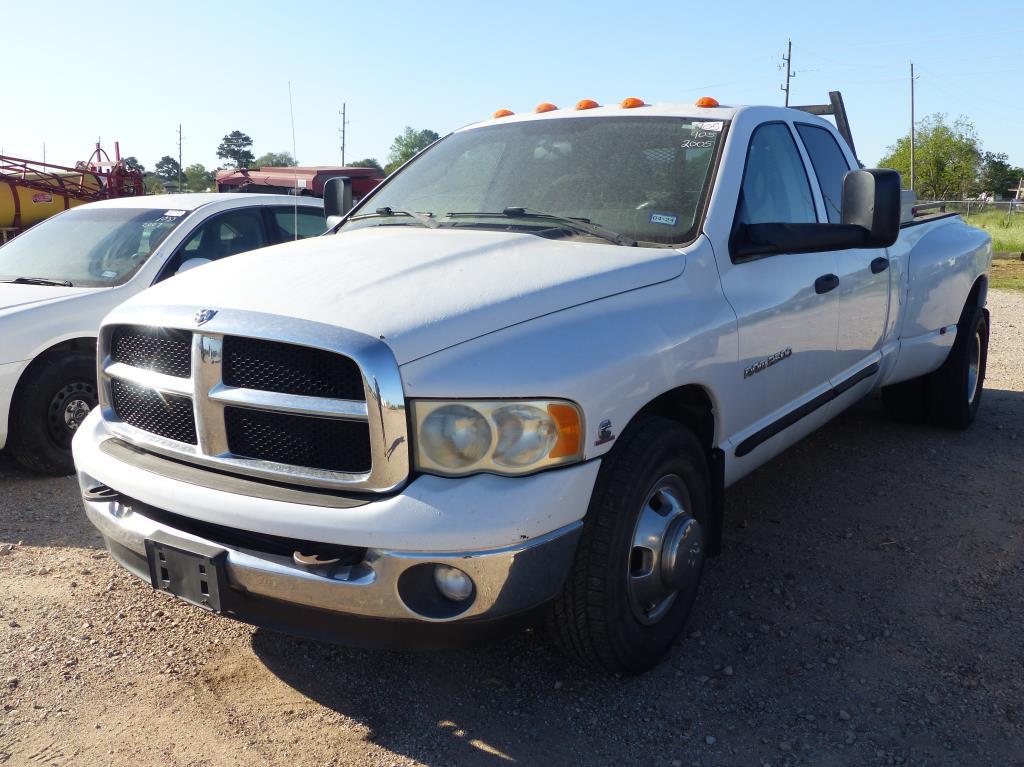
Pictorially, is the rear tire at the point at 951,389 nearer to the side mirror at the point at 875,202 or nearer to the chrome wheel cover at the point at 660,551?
the side mirror at the point at 875,202

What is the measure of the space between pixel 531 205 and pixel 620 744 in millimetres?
1955

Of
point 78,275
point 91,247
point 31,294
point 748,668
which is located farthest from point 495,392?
point 91,247

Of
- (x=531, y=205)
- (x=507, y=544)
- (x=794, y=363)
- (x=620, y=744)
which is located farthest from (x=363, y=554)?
(x=794, y=363)

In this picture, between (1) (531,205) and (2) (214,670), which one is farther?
(1) (531,205)

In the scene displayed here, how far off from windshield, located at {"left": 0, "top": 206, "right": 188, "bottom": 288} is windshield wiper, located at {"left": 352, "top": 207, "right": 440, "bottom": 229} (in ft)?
7.71

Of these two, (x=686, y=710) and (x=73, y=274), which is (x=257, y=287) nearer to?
(x=686, y=710)

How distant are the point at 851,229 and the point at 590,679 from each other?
1829 millimetres

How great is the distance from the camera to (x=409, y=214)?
3.85 metres

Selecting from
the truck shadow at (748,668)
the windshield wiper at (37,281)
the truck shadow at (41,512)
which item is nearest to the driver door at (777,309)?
the truck shadow at (748,668)

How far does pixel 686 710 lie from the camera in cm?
288

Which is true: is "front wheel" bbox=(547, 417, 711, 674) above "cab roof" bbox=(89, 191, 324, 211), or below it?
below

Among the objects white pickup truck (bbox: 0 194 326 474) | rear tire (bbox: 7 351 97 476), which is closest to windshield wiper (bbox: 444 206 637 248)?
white pickup truck (bbox: 0 194 326 474)

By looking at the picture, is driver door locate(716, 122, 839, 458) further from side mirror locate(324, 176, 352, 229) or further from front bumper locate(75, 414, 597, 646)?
side mirror locate(324, 176, 352, 229)

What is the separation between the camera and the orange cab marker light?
246 cm
